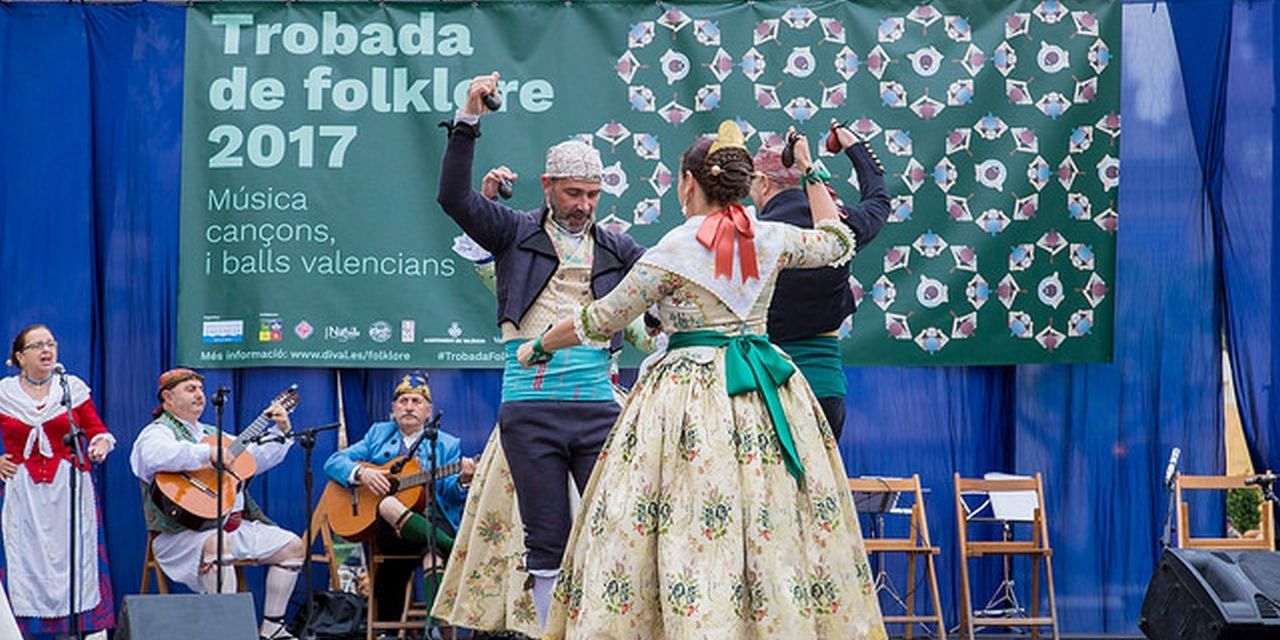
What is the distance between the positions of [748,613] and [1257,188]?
4.56 meters

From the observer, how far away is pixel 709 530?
450cm

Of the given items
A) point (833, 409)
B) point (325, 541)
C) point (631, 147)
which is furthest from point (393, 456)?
point (833, 409)

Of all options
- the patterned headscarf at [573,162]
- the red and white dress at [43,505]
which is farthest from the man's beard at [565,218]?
the red and white dress at [43,505]

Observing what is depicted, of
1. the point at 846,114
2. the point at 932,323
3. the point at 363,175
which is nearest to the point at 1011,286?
the point at 932,323

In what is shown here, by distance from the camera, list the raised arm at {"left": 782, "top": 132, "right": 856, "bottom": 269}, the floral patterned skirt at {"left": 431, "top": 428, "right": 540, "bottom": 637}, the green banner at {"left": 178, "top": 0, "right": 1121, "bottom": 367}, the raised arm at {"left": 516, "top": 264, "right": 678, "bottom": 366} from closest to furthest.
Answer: the raised arm at {"left": 516, "top": 264, "right": 678, "bottom": 366} → the raised arm at {"left": 782, "top": 132, "right": 856, "bottom": 269} → the floral patterned skirt at {"left": 431, "top": 428, "right": 540, "bottom": 637} → the green banner at {"left": 178, "top": 0, "right": 1121, "bottom": 367}

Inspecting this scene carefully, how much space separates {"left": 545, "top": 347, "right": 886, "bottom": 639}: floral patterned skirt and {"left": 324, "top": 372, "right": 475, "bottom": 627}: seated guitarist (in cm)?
295

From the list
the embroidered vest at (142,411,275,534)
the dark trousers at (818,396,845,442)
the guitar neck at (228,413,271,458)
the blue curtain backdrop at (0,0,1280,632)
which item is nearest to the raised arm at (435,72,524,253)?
the dark trousers at (818,396,845,442)

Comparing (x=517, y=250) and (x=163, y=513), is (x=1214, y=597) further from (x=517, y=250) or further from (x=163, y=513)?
(x=163, y=513)

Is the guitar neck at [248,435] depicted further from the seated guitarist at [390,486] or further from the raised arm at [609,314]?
the raised arm at [609,314]

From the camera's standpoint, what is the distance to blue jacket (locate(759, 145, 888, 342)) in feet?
17.9

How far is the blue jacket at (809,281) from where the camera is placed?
5.46m

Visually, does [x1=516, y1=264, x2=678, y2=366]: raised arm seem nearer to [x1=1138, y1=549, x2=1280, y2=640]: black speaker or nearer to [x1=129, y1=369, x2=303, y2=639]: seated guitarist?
[x1=1138, y1=549, x2=1280, y2=640]: black speaker

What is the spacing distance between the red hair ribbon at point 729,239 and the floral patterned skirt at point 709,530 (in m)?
0.22

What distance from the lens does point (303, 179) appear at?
26.6ft
